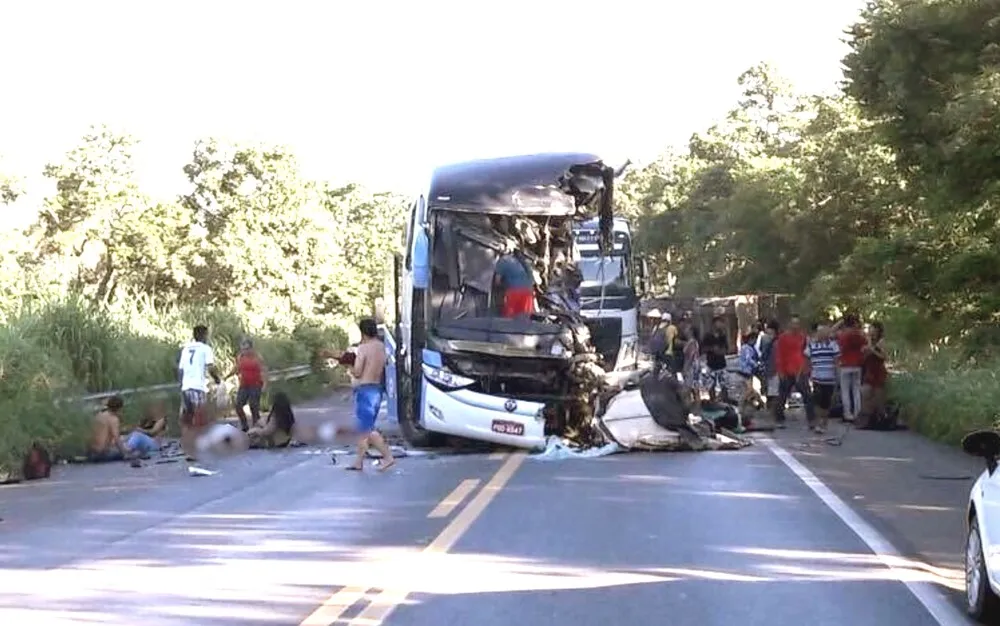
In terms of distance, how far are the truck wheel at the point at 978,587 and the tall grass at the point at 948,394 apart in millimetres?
8189

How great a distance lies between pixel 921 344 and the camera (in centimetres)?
2244

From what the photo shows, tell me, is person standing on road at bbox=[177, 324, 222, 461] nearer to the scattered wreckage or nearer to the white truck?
the scattered wreckage

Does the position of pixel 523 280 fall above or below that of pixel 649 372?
above

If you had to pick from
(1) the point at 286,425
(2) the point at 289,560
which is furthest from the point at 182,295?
(2) the point at 289,560

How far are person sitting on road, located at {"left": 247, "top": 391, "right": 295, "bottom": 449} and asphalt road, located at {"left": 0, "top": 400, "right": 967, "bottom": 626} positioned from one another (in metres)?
3.81

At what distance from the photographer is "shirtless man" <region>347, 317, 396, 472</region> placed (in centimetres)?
1536

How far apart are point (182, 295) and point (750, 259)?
18.0m

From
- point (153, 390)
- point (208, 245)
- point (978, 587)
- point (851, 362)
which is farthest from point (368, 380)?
point (208, 245)

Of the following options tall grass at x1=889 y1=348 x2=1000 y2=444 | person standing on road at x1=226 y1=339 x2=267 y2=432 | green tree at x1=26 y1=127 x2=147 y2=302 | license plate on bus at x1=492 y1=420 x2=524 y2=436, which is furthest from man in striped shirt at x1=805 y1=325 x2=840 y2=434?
green tree at x1=26 y1=127 x2=147 y2=302

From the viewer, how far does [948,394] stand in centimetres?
1761

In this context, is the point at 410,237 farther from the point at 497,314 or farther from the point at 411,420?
the point at 411,420

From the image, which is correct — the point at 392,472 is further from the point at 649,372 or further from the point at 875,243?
the point at 875,243

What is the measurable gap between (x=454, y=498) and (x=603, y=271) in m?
10.2

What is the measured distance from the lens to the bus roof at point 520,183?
1714 centimetres
